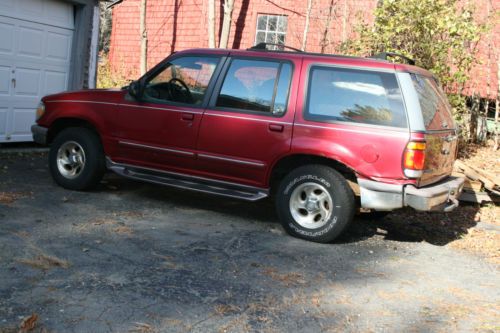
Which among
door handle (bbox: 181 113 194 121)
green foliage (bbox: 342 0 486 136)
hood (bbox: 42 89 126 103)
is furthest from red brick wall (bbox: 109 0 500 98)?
door handle (bbox: 181 113 194 121)

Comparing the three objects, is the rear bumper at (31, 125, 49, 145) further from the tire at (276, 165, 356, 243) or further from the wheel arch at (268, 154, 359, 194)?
the tire at (276, 165, 356, 243)

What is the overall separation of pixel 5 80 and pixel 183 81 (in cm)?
448

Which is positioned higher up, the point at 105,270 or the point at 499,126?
the point at 499,126

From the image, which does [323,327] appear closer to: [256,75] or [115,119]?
[256,75]

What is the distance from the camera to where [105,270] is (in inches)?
174

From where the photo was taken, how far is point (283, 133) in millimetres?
5867

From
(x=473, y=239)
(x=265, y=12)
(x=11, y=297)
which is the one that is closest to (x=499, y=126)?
(x=473, y=239)

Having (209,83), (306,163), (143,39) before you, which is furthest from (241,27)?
(306,163)

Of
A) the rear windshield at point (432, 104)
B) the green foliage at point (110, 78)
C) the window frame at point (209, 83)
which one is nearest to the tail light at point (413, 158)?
the rear windshield at point (432, 104)

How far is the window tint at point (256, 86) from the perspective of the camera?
599cm

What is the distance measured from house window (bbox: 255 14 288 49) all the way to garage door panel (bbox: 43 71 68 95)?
776 cm

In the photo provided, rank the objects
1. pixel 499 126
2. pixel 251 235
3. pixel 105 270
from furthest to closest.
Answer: pixel 499 126 → pixel 251 235 → pixel 105 270

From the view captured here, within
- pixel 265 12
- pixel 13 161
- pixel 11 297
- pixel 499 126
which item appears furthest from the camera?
pixel 265 12

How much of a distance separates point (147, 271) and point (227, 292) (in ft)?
2.37
